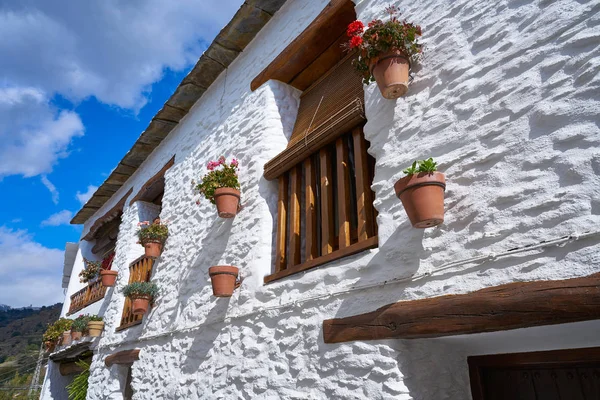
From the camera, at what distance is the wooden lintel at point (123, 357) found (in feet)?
18.7

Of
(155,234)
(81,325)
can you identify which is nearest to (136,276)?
(155,234)

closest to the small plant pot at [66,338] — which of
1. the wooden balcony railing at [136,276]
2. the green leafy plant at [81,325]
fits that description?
the green leafy plant at [81,325]

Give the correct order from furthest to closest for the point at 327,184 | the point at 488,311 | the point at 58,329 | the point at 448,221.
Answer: the point at 58,329 < the point at 327,184 < the point at 448,221 < the point at 488,311

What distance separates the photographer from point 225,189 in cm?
443

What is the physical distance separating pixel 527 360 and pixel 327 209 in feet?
5.78

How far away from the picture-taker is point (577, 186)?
190 cm

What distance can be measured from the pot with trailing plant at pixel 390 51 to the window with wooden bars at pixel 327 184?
51 cm

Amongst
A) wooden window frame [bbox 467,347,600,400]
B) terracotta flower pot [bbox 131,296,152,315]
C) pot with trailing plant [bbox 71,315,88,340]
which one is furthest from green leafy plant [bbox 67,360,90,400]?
wooden window frame [bbox 467,347,600,400]

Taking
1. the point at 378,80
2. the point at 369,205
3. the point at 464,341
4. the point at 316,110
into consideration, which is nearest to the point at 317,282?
the point at 369,205

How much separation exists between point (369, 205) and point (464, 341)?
1166 mm

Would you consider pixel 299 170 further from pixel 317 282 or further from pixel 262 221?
pixel 317 282

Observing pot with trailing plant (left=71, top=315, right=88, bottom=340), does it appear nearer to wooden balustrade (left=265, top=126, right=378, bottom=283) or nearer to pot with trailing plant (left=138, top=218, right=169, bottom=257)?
pot with trailing plant (left=138, top=218, right=169, bottom=257)

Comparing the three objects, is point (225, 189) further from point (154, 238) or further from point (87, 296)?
point (87, 296)

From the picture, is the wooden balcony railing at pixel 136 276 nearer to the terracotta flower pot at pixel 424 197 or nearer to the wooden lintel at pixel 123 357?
the wooden lintel at pixel 123 357
